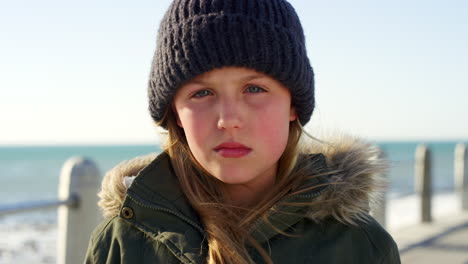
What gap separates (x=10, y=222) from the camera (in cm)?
1221

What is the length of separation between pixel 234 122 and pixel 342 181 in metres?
0.51

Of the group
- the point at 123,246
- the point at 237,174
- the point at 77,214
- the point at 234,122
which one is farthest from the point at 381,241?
the point at 77,214

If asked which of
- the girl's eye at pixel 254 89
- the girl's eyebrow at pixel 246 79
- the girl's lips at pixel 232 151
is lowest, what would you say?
the girl's lips at pixel 232 151

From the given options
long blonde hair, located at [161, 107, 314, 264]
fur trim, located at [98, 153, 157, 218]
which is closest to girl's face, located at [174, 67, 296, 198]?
long blonde hair, located at [161, 107, 314, 264]

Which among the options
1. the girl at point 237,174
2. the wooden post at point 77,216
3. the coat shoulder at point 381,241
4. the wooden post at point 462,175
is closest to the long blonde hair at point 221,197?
the girl at point 237,174

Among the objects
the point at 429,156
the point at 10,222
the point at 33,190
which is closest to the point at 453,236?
the point at 429,156

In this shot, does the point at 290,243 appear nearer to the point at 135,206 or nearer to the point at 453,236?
the point at 135,206

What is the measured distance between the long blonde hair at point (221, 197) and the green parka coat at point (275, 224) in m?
0.04

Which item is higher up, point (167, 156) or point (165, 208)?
point (167, 156)

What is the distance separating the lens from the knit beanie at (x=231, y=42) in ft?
6.17

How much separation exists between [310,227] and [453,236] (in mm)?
5284

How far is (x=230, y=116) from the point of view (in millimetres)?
1778

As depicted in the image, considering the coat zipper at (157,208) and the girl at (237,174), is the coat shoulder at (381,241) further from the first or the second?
the coat zipper at (157,208)

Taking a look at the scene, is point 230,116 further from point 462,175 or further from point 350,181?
point 462,175
